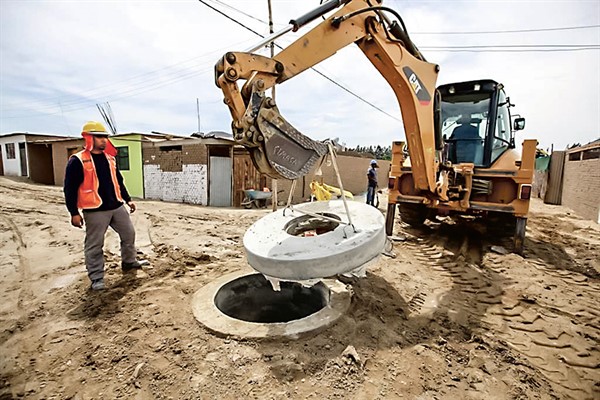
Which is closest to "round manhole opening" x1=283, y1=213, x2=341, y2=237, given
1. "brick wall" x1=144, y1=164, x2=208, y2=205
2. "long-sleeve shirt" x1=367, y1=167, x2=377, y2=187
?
"long-sleeve shirt" x1=367, y1=167, x2=377, y2=187

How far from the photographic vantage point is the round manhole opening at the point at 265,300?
3.90 meters

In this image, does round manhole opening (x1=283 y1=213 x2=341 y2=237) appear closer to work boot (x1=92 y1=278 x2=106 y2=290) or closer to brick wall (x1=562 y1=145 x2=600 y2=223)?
work boot (x1=92 y1=278 x2=106 y2=290)

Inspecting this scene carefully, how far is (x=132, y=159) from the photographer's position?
49.7 ft

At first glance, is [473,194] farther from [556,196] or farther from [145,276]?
[556,196]

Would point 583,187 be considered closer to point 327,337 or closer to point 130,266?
point 327,337

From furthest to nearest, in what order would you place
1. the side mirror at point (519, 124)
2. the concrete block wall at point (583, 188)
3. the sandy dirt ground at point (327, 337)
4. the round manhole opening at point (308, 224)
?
the concrete block wall at point (583, 188), the side mirror at point (519, 124), the round manhole opening at point (308, 224), the sandy dirt ground at point (327, 337)

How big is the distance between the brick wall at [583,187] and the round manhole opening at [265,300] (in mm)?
8744

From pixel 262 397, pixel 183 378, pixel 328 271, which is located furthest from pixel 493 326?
pixel 183 378

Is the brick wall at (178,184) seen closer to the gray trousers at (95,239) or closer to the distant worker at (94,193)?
the distant worker at (94,193)

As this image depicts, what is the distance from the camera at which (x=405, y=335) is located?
9.50 ft

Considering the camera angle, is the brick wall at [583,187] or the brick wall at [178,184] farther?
the brick wall at [178,184]

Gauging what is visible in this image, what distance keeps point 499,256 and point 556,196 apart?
430 inches

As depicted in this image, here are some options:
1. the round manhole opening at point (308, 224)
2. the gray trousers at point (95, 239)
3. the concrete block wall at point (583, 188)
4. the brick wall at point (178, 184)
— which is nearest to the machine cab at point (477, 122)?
the round manhole opening at point (308, 224)

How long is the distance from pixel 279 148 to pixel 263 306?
2506mm
